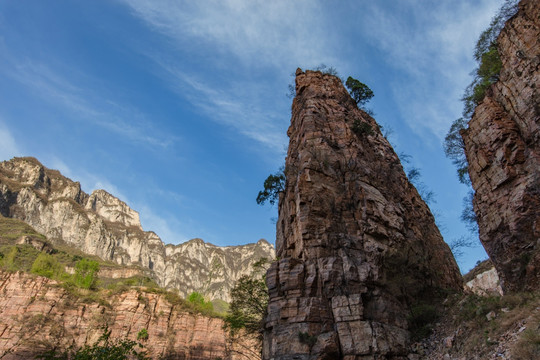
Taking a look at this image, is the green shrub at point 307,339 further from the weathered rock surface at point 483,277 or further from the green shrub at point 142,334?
the green shrub at point 142,334

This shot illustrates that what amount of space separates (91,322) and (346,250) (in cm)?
5374

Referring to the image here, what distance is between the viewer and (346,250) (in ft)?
72.9

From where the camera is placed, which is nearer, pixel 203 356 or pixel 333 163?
pixel 333 163

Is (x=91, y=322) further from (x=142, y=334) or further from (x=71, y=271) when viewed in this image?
(x=71, y=271)

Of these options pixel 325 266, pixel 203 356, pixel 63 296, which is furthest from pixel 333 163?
pixel 63 296

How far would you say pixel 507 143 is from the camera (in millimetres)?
18266

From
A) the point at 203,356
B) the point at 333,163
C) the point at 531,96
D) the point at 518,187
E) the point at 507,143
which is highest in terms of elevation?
the point at 333,163

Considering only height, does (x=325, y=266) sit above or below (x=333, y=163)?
below

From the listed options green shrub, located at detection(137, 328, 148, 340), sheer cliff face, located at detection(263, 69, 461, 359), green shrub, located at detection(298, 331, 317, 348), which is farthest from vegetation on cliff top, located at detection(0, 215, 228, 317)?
green shrub, located at detection(298, 331, 317, 348)

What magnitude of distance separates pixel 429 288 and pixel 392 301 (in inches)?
191

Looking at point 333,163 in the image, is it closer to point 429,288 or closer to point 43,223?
point 429,288

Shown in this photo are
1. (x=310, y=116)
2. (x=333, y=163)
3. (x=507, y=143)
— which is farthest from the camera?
(x=310, y=116)

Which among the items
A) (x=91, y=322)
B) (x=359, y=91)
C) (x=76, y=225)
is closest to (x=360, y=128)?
(x=359, y=91)

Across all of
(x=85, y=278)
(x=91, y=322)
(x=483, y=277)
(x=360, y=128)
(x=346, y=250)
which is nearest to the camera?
(x=346, y=250)
